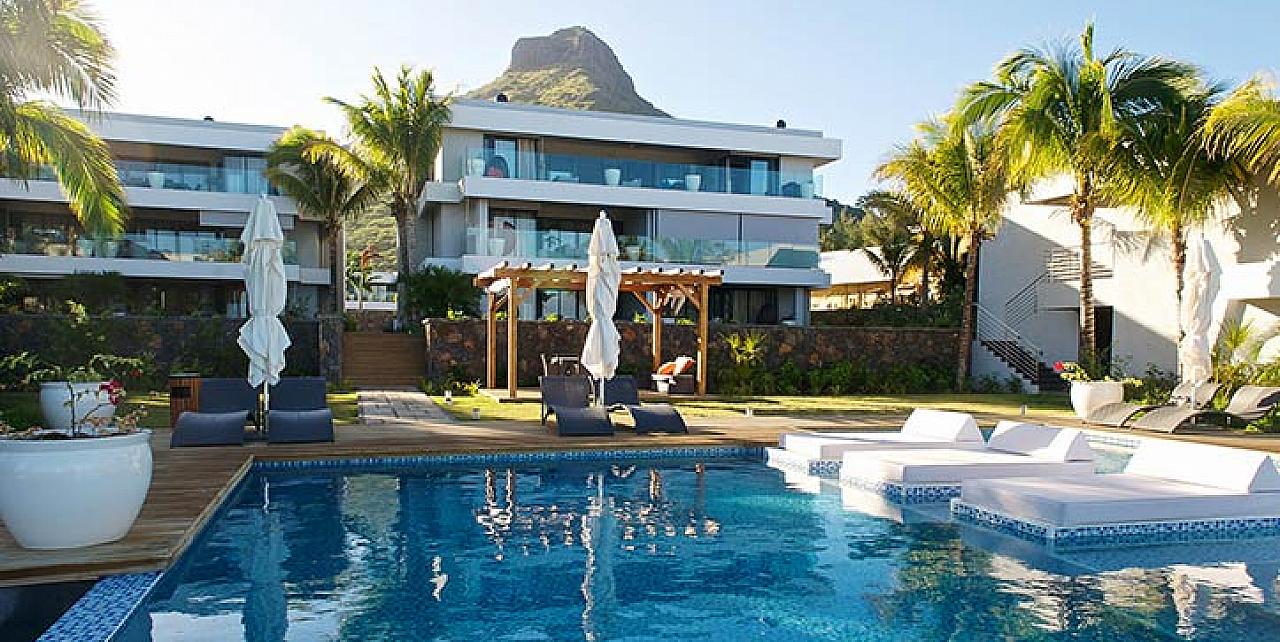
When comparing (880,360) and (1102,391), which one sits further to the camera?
(880,360)

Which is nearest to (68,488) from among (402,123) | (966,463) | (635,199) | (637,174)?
(966,463)

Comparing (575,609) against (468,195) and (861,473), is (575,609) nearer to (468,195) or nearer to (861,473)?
(861,473)

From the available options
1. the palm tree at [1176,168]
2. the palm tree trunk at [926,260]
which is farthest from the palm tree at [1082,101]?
the palm tree trunk at [926,260]

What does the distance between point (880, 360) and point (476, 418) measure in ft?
41.8

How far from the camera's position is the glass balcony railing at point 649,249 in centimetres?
2661

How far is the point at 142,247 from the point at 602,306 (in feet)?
63.9

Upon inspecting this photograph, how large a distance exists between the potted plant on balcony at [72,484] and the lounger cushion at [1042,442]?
842 centimetres

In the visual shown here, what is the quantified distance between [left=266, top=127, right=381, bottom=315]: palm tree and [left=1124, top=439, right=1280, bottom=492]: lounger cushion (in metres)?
24.9

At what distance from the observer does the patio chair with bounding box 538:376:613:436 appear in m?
12.2

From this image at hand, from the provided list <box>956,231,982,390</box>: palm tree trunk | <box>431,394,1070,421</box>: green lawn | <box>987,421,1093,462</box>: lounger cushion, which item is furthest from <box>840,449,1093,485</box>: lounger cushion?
<box>956,231,982,390</box>: palm tree trunk

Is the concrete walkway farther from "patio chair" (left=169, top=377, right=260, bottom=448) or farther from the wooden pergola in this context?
"patio chair" (left=169, top=377, right=260, bottom=448)

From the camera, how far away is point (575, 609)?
5.69 m

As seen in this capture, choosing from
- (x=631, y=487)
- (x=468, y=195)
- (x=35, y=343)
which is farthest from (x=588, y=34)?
(x=631, y=487)

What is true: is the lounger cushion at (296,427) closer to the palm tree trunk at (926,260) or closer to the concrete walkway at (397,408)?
the concrete walkway at (397,408)
